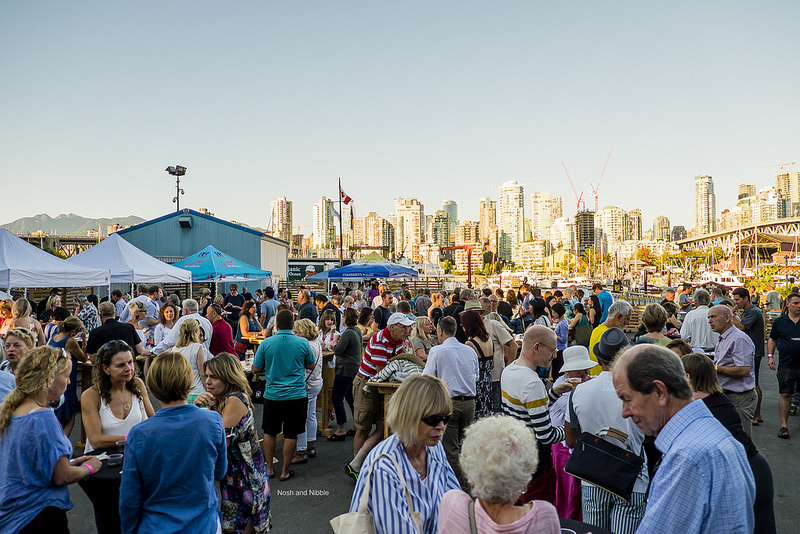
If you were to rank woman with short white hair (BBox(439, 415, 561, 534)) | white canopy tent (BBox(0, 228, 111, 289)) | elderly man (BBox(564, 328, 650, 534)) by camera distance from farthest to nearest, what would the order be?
1. white canopy tent (BBox(0, 228, 111, 289))
2. elderly man (BBox(564, 328, 650, 534))
3. woman with short white hair (BBox(439, 415, 561, 534))

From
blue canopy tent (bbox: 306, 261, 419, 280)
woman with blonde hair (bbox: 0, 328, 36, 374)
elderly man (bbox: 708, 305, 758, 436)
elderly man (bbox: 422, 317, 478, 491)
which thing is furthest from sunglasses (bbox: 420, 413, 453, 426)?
blue canopy tent (bbox: 306, 261, 419, 280)

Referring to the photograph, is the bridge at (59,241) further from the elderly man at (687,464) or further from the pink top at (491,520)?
the elderly man at (687,464)

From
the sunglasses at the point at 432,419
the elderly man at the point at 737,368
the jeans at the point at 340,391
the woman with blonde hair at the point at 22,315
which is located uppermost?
the woman with blonde hair at the point at 22,315

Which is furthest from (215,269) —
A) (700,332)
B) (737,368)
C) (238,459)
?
(737,368)

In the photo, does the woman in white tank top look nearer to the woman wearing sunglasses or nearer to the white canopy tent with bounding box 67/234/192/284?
the woman wearing sunglasses

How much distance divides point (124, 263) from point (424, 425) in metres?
13.4

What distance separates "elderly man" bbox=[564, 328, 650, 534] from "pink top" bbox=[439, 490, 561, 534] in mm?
1289

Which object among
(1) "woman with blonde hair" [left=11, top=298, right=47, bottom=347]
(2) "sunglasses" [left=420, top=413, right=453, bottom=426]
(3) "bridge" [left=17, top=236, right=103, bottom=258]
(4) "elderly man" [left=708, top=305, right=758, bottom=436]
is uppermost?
(3) "bridge" [left=17, top=236, right=103, bottom=258]

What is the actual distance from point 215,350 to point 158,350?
0.77 meters

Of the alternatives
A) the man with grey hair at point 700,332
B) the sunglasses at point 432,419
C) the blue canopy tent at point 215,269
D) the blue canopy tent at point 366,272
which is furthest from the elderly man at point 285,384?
the blue canopy tent at point 366,272

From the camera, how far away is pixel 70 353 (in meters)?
6.34

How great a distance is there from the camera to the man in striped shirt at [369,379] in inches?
223

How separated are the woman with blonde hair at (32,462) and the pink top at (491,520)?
7.32 ft

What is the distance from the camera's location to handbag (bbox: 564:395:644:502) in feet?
9.02
